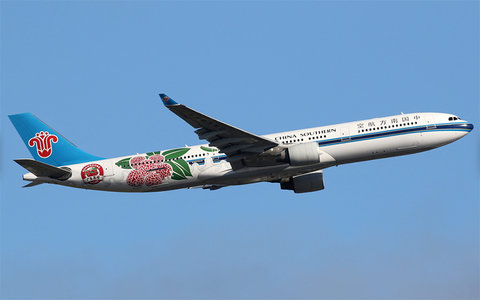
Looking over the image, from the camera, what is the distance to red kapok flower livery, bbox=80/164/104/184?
57406 mm

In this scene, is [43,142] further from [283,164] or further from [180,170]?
[283,164]

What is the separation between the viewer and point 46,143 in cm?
6022

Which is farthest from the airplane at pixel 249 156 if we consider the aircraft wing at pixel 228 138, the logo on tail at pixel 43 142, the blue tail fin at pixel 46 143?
the logo on tail at pixel 43 142

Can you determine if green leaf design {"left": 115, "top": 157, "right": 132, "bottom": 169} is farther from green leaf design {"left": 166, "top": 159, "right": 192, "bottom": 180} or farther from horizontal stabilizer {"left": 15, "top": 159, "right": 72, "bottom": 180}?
horizontal stabilizer {"left": 15, "top": 159, "right": 72, "bottom": 180}

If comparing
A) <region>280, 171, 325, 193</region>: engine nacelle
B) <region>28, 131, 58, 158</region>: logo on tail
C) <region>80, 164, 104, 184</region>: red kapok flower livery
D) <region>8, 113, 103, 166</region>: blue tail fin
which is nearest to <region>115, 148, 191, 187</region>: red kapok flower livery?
<region>80, 164, 104, 184</region>: red kapok flower livery

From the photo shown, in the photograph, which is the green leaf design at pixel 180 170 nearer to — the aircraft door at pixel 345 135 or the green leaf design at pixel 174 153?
the green leaf design at pixel 174 153

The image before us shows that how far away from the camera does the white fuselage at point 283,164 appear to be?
54.5 metres

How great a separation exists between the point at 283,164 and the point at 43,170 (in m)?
18.5

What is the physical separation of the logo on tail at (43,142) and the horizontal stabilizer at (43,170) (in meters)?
3.11

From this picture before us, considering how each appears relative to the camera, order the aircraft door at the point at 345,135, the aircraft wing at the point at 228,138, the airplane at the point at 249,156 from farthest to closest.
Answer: the aircraft door at the point at 345,135 → the airplane at the point at 249,156 → the aircraft wing at the point at 228,138

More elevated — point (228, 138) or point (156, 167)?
point (228, 138)

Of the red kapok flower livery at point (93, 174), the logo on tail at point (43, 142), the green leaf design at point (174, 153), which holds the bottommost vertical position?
the red kapok flower livery at point (93, 174)

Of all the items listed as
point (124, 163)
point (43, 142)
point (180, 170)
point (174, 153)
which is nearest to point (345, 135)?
point (180, 170)

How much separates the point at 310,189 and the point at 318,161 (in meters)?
5.92
